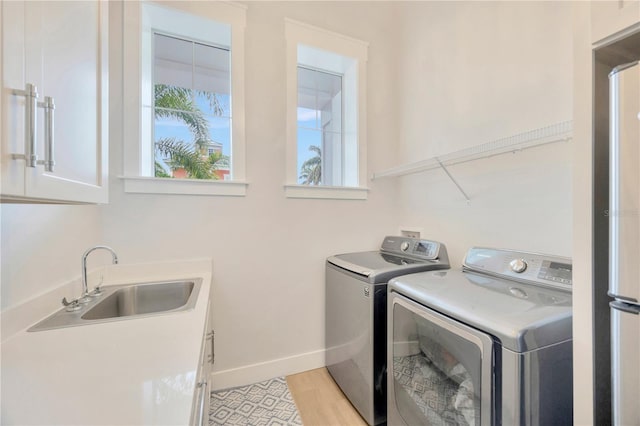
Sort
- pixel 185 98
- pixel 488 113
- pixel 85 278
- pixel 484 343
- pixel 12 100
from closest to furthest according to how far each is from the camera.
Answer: pixel 12 100, pixel 484 343, pixel 85 278, pixel 488 113, pixel 185 98

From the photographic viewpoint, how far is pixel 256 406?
168 centimetres

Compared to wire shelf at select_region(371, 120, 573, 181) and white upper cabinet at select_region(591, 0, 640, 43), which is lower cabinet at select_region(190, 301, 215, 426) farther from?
wire shelf at select_region(371, 120, 573, 181)

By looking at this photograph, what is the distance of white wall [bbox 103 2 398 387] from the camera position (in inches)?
66.5

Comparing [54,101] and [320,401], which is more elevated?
[54,101]

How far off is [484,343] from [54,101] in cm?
142

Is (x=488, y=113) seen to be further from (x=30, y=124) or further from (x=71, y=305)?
(x=71, y=305)

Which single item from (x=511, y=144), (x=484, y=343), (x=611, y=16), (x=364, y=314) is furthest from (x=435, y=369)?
(x=611, y=16)

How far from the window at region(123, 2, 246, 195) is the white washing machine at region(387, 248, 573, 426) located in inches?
55.5

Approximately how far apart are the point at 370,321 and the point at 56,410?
128 centimetres

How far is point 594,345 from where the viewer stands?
2.13 feet

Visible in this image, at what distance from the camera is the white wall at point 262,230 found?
1689mm

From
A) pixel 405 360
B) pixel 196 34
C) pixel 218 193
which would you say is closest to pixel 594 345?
pixel 405 360

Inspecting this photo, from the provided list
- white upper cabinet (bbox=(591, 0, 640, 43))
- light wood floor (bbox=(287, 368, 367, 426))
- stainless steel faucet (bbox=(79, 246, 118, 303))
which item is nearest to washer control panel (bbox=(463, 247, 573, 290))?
white upper cabinet (bbox=(591, 0, 640, 43))

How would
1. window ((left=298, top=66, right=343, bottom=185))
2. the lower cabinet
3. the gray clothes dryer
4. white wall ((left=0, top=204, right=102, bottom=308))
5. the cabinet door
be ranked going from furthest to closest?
window ((left=298, top=66, right=343, bottom=185)) → the gray clothes dryer → white wall ((left=0, top=204, right=102, bottom=308)) → the lower cabinet → the cabinet door
